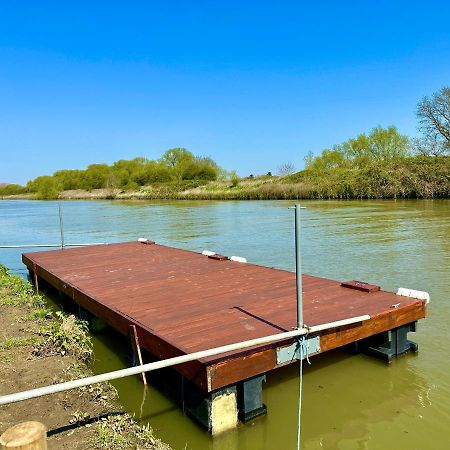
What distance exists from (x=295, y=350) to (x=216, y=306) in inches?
48.0

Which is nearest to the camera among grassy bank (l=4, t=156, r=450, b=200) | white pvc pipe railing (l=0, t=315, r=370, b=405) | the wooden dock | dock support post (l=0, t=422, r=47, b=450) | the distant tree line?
dock support post (l=0, t=422, r=47, b=450)

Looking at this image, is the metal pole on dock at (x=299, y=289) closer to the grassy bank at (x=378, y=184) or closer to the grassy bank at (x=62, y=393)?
the grassy bank at (x=62, y=393)

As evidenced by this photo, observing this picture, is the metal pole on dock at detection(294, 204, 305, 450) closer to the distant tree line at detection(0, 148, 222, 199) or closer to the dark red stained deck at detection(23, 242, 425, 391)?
the dark red stained deck at detection(23, 242, 425, 391)

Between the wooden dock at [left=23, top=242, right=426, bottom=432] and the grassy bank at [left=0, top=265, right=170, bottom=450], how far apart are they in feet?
1.58

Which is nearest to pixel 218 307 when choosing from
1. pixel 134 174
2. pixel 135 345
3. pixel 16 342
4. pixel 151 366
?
pixel 135 345

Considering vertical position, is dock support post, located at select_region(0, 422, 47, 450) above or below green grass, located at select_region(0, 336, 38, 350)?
above

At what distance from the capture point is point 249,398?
3.36 meters

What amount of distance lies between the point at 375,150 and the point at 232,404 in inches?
2210

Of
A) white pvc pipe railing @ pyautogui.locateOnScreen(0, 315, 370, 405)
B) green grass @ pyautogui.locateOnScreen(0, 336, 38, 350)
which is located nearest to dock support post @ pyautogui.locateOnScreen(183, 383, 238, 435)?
white pvc pipe railing @ pyautogui.locateOnScreen(0, 315, 370, 405)

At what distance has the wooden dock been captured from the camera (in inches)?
131

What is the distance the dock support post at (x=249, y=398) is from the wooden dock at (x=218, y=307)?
4.7 inches

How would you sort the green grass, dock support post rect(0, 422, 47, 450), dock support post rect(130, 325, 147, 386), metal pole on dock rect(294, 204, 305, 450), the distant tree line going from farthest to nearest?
the distant tree line < the green grass < dock support post rect(130, 325, 147, 386) < metal pole on dock rect(294, 204, 305, 450) < dock support post rect(0, 422, 47, 450)

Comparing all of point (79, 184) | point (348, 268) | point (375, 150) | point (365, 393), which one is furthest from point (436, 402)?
point (79, 184)

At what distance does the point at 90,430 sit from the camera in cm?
292
